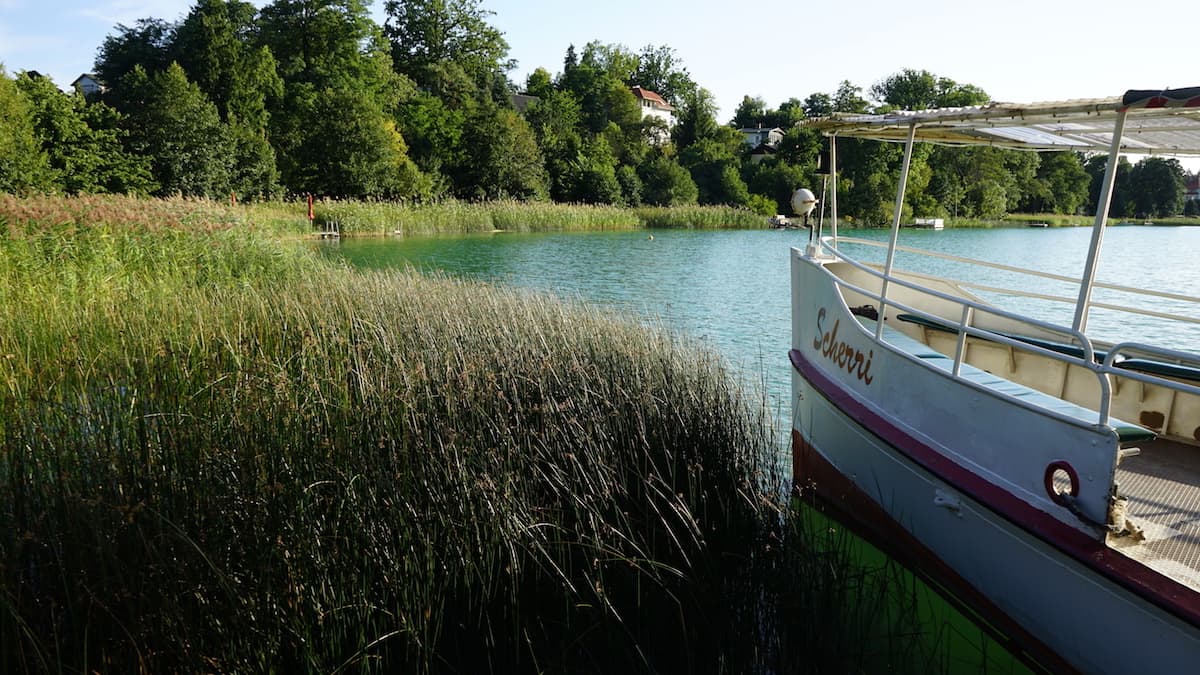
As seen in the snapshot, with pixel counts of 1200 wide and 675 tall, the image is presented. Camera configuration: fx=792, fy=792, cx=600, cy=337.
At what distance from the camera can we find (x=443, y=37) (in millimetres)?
64875

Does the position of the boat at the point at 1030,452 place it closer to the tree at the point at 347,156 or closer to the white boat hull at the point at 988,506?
the white boat hull at the point at 988,506

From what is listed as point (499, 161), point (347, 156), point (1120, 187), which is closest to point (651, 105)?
point (499, 161)

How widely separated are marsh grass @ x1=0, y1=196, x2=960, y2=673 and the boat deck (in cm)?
108

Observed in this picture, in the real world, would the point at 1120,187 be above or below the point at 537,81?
below

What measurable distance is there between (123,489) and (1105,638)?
3.78 m

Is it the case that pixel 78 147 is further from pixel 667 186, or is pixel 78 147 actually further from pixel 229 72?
pixel 667 186

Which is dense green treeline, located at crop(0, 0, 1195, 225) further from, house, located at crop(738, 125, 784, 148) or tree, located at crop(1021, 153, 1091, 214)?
house, located at crop(738, 125, 784, 148)

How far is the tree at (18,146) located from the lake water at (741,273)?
10.2 meters

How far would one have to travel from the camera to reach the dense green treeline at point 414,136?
33.8m

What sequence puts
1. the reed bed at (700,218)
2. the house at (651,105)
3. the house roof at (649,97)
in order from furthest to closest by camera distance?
1. the house roof at (649,97)
2. the house at (651,105)
3. the reed bed at (700,218)

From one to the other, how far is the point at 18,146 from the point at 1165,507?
1304 inches

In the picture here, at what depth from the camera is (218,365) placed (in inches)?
208

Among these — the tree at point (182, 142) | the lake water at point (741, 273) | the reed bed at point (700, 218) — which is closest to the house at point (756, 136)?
the reed bed at point (700, 218)

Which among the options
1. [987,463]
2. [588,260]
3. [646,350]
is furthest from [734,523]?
[588,260]
